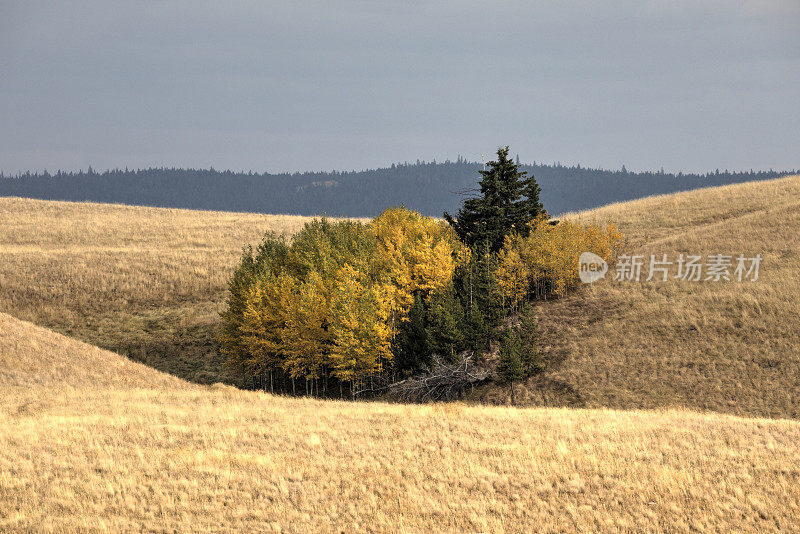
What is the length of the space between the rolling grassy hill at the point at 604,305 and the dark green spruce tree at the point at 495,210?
24.9ft

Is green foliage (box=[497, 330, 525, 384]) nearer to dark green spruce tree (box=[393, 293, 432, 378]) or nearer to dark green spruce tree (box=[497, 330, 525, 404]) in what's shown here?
dark green spruce tree (box=[497, 330, 525, 404])

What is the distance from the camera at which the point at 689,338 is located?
4300 centimetres

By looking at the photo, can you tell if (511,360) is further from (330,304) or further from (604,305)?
(604,305)

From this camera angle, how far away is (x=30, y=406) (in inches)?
939

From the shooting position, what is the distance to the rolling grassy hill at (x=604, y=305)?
128 ft

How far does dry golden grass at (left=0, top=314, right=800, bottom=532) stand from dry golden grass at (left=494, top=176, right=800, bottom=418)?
1444 centimetres

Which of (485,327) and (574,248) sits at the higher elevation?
(574,248)

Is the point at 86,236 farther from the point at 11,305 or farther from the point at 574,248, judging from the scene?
the point at 574,248

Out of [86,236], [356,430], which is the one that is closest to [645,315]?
[356,430]

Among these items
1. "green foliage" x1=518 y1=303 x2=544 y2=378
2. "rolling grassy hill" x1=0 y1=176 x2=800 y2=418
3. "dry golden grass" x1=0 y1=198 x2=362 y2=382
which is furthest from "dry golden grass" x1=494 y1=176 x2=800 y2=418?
"dry golden grass" x1=0 y1=198 x2=362 y2=382

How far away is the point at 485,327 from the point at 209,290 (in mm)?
33580

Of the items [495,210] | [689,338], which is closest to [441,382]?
[689,338]

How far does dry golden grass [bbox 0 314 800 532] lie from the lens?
44.5ft

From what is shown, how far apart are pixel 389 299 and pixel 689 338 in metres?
20.3
